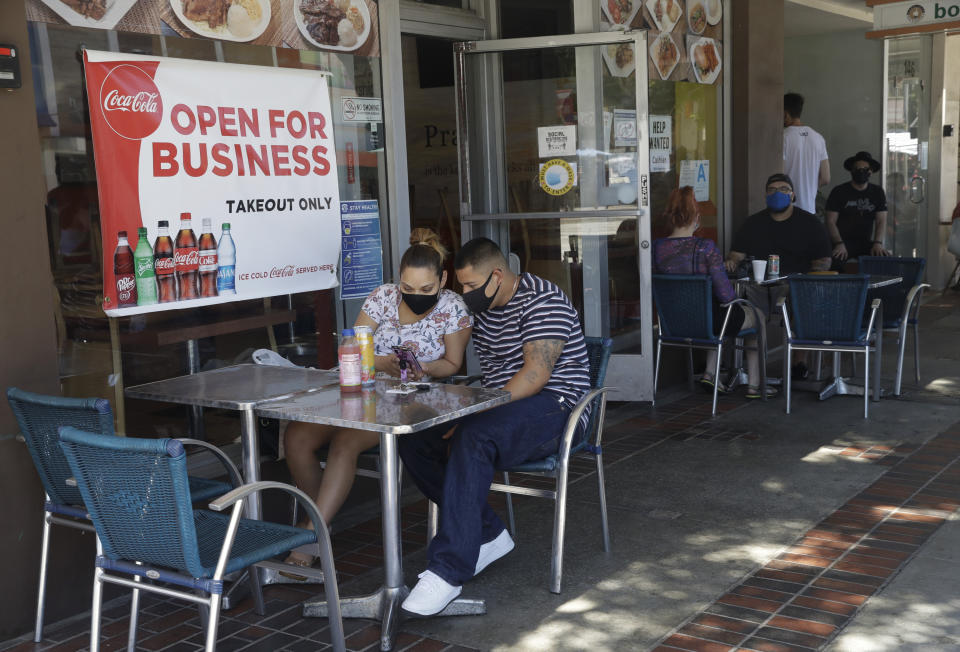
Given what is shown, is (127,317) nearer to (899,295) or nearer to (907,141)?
(899,295)

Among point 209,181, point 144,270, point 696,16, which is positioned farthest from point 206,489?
point 696,16

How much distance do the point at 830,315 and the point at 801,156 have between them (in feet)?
9.91

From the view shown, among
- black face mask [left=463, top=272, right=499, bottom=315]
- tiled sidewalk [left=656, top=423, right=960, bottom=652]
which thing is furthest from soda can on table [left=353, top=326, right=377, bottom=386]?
tiled sidewalk [left=656, top=423, right=960, bottom=652]

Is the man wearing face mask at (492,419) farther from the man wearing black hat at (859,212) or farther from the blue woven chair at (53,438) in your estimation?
the man wearing black hat at (859,212)

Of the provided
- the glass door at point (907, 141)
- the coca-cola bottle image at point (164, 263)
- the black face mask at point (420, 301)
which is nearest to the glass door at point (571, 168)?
the black face mask at point (420, 301)

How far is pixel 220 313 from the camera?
4.59m


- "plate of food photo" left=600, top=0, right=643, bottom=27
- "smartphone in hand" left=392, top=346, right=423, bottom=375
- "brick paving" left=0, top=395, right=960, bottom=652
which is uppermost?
"plate of food photo" left=600, top=0, right=643, bottom=27

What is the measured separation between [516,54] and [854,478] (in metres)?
3.27

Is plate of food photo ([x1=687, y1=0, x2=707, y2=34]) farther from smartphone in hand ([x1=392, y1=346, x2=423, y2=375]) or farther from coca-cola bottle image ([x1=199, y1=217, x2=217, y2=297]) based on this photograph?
smartphone in hand ([x1=392, y1=346, x2=423, y2=375])

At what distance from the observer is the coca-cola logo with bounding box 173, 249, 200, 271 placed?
169 inches

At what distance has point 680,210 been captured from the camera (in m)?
7.19

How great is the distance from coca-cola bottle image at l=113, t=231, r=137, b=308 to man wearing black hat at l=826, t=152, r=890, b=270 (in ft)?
24.1

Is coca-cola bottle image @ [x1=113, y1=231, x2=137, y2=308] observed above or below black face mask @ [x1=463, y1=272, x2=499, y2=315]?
above

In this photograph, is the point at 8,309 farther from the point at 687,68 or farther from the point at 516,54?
the point at 687,68
